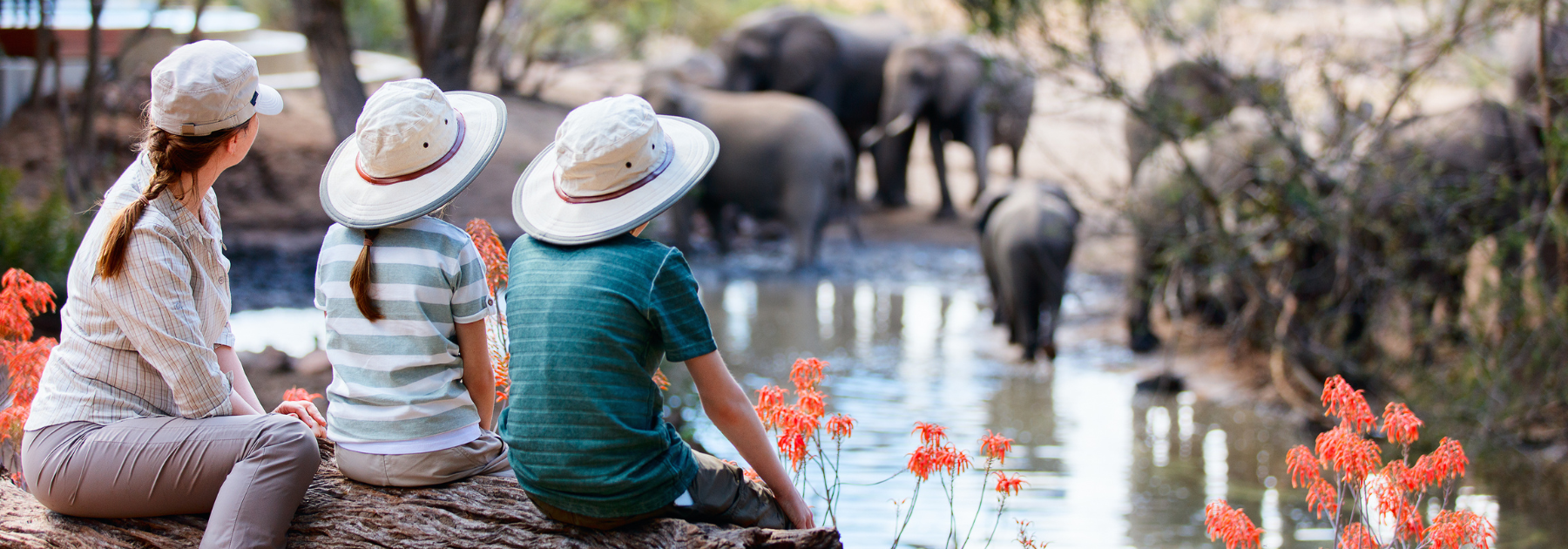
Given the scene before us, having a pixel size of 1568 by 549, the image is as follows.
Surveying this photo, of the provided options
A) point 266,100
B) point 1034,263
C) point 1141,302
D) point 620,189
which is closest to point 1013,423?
point 1034,263

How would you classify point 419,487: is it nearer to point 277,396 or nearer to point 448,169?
point 448,169

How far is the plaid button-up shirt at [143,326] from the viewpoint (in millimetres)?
2482

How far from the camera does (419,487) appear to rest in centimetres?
269

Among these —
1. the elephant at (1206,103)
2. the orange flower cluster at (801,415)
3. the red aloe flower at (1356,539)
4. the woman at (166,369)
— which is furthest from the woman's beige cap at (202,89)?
the elephant at (1206,103)

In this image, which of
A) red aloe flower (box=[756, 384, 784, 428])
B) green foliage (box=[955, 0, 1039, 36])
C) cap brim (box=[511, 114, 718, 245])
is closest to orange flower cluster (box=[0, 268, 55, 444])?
cap brim (box=[511, 114, 718, 245])

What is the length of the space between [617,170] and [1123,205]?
5667 millimetres

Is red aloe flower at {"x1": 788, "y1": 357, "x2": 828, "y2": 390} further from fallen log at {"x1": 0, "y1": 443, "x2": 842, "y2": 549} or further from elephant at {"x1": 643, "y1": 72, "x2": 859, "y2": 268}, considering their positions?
elephant at {"x1": 643, "y1": 72, "x2": 859, "y2": 268}

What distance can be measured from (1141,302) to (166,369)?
7.37 metres

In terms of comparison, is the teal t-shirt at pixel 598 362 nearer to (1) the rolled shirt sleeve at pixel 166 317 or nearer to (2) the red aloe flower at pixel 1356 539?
(1) the rolled shirt sleeve at pixel 166 317

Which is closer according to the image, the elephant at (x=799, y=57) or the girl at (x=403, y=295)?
the girl at (x=403, y=295)

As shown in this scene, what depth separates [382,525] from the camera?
8.73ft

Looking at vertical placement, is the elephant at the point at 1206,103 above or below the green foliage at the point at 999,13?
below

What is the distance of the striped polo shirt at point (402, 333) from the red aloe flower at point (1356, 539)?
2.05 meters

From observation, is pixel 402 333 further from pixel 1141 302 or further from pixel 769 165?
pixel 769 165
